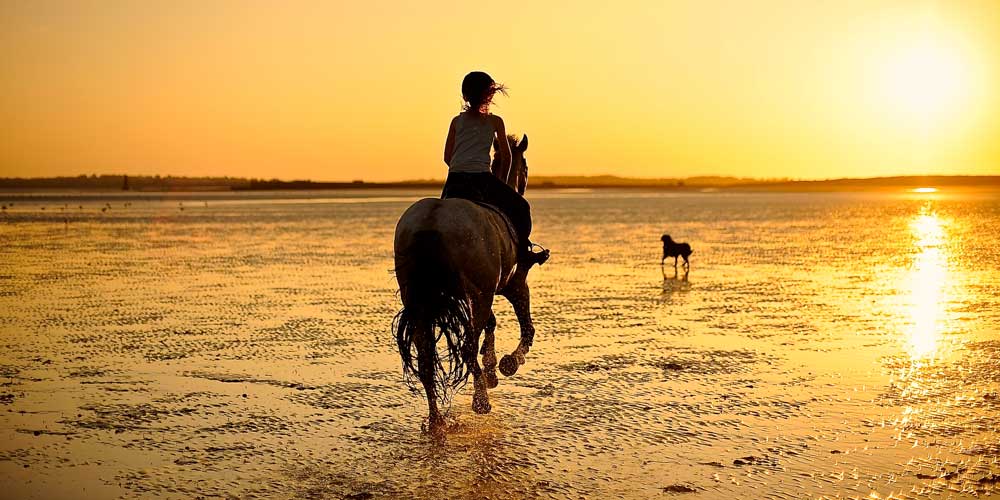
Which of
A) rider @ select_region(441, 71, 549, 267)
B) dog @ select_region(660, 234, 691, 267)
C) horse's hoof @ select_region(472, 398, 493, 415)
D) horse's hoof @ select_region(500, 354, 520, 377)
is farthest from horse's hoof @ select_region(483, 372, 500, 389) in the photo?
dog @ select_region(660, 234, 691, 267)

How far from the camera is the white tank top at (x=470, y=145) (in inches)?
293

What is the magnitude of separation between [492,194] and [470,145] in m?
0.46

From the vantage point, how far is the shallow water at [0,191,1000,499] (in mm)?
5367

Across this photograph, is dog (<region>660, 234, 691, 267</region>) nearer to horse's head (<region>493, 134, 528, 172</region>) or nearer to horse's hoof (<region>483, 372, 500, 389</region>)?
horse's head (<region>493, 134, 528, 172</region>)

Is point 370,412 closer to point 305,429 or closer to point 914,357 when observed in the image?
point 305,429

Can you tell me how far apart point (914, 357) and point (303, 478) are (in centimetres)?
628

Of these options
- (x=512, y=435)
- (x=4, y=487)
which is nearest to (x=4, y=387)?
(x=4, y=487)

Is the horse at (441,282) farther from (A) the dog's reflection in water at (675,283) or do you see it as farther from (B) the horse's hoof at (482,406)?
(A) the dog's reflection in water at (675,283)

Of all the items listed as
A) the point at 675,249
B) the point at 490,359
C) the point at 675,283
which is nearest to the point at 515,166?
the point at 490,359

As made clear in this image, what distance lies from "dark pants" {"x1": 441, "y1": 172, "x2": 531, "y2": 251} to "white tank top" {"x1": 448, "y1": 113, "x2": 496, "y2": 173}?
7 cm

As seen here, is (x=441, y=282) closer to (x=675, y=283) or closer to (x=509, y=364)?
(x=509, y=364)

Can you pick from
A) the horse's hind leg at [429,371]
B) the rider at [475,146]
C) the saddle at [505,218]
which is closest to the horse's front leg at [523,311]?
the saddle at [505,218]

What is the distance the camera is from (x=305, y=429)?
644cm

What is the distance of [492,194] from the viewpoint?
757 cm
